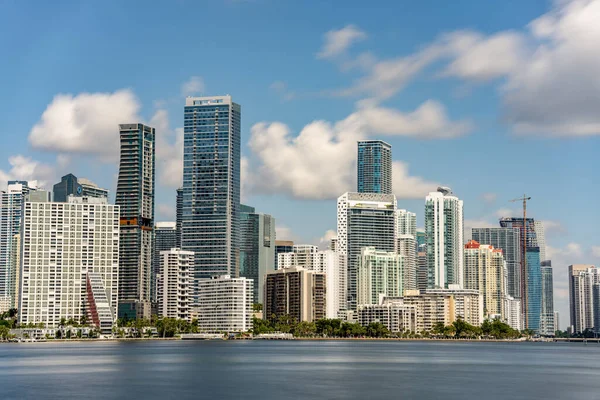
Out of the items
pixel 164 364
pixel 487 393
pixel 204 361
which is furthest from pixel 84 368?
pixel 487 393

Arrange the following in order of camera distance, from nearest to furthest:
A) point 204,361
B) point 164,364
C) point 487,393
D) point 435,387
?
1. point 487,393
2. point 435,387
3. point 164,364
4. point 204,361

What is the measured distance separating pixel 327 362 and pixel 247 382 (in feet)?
176

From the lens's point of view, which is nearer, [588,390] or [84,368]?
[588,390]

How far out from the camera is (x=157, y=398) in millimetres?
110688

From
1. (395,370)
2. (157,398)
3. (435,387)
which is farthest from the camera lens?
(395,370)

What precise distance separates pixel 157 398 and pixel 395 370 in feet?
197

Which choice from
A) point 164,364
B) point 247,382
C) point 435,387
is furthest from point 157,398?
point 164,364

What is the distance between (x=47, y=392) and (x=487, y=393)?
179 ft

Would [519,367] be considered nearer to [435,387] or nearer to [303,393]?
[435,387]

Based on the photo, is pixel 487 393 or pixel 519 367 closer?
pixel 487 393

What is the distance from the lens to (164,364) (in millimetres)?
178000

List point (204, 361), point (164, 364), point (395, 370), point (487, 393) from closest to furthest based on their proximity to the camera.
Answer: point (487, 393) < point (395, 370) < point (164, 364) < point (204, 361)

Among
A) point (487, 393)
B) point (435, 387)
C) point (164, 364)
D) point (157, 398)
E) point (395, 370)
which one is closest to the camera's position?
point (157, 398)

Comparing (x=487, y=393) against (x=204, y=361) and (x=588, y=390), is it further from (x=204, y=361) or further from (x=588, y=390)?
(x=204, y=361)
